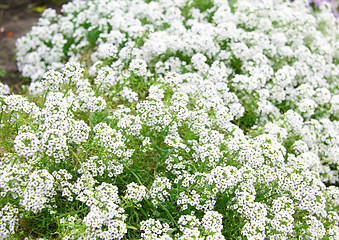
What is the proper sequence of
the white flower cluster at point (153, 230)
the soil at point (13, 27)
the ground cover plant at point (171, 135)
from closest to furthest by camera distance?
the white flower cluster at point (153, 230) → the ground cover plant at point (171, 135) → the soil at point (13, 27)

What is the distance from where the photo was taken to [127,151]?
335cm

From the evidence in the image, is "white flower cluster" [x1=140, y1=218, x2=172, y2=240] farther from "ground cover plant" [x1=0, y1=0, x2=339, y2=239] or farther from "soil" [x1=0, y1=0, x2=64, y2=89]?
"soil" [x1=0, y1=0, x2=64, y2=89]

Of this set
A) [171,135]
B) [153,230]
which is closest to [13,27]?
[171,135]

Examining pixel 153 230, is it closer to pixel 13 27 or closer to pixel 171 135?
pixel 171 135

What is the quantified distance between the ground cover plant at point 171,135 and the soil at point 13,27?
684mm

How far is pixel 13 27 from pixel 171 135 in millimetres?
Result: 5442

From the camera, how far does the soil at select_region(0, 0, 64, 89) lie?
6.35 meters

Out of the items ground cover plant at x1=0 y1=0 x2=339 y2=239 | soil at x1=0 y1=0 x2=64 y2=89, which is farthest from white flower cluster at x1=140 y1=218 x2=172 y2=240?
soil at x1=0 y1=0 x2=64 y2=89

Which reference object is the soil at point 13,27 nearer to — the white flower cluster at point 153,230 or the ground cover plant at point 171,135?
the ground cover plant at point 171,135

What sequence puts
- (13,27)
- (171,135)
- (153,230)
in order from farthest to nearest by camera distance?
1. (13,27)
2. (171,135)
3. (153,230)

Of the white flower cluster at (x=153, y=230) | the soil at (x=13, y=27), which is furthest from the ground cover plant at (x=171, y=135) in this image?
the soil at (x=13, y=27)

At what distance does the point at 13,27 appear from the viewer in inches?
294

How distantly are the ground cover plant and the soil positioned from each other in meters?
0.68

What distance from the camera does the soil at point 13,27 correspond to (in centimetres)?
635
